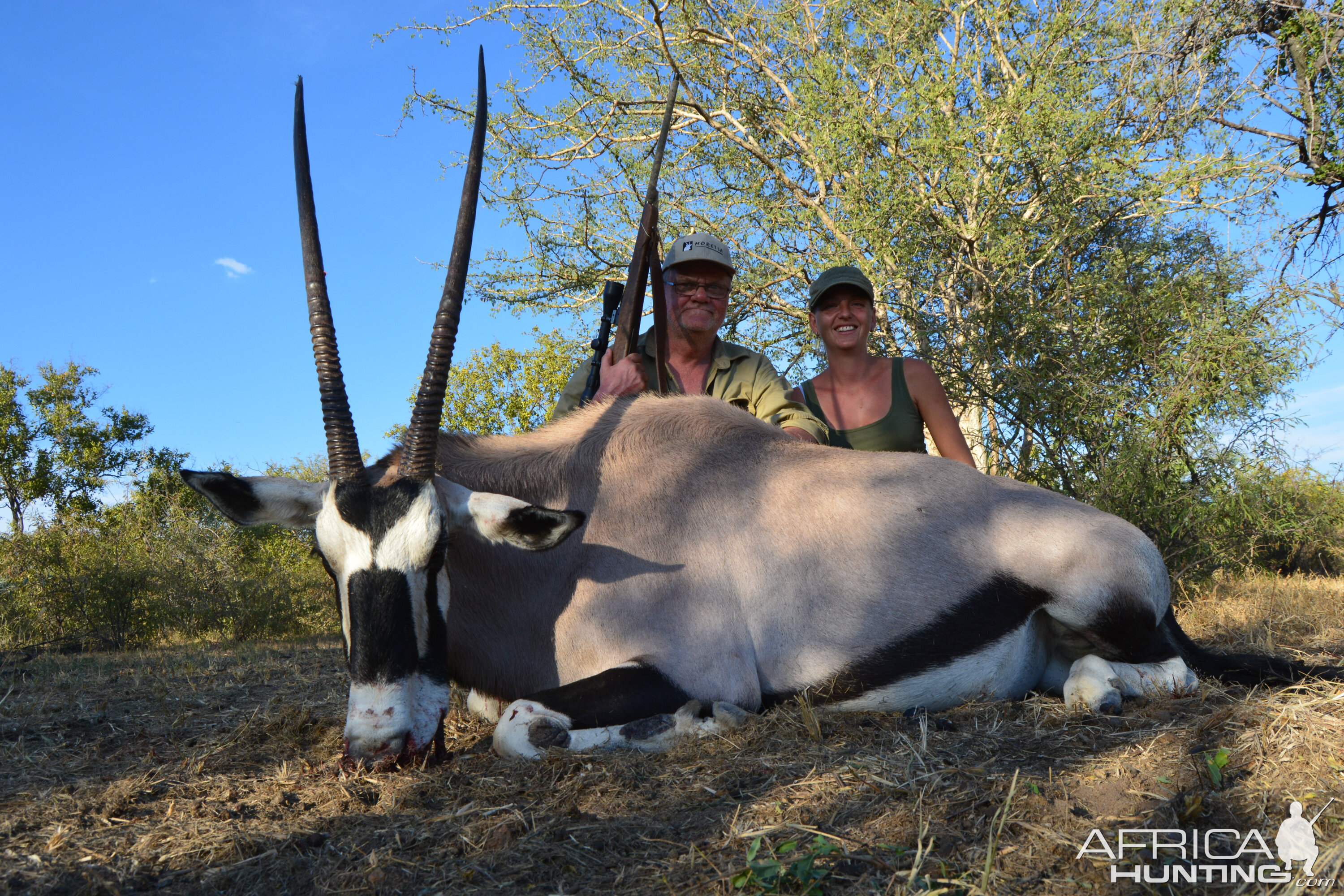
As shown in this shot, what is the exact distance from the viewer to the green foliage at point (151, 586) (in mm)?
11844

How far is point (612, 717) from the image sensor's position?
3416mm

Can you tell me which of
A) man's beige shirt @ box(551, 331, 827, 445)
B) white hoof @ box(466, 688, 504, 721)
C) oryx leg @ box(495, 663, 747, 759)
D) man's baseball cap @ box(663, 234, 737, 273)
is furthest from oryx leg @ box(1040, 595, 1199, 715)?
man's baseball cap @ box(663, 234, 737, 273)

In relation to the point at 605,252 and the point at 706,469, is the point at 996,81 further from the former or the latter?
the point at 706,469

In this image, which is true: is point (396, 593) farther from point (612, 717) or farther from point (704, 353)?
point (704, 353)

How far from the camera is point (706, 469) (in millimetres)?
4230

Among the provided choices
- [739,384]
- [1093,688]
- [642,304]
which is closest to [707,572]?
[1093,688]

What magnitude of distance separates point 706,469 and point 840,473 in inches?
26.3

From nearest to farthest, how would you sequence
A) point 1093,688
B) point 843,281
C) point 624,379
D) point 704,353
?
point 1093,688
point 624,379
point 843,281
point 704,353

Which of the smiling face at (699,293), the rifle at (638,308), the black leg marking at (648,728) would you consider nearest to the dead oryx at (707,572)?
the black leg marking at (648,728)

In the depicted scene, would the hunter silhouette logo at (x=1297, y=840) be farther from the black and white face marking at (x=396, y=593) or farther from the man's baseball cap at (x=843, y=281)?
the man's baseball cap at (x=843, y=281)

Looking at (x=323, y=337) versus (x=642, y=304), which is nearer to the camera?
(x=323, y=337)

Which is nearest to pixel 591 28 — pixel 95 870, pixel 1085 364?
pixel 1085 364

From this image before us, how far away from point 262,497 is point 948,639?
314 centimetres

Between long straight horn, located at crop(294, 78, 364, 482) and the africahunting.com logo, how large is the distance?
2.93 m
